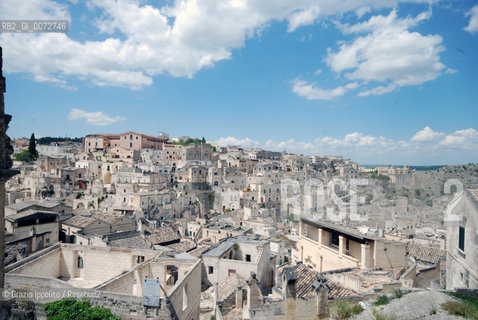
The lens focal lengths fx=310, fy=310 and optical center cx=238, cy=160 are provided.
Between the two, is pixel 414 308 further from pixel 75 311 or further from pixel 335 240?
pixel 75 311

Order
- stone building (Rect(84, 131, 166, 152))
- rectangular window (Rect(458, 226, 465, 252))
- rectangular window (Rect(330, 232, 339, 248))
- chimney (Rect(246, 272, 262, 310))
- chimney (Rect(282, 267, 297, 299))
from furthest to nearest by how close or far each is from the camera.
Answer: stone building (Rect(84, 131, 166, 152))
rectangular window (Rect(330, 232, 339, 248))
rectangular window (Rect(458, 226, 465, 252))
chimney (Rect(246, 272, 262, 310))
chimney (Rect(282, 267, 297, 299))

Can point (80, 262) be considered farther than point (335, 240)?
No

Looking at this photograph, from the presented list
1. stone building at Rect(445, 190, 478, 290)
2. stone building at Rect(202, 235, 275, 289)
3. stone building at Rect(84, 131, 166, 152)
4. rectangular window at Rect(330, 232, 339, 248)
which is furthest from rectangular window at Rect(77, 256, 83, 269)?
stone building at Rect(84, 131, 166, 152)

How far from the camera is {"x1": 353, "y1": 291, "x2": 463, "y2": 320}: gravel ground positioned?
7999mm

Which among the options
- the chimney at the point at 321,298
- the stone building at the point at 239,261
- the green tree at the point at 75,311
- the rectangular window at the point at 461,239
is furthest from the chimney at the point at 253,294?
the rectangular window at the point at 461,239

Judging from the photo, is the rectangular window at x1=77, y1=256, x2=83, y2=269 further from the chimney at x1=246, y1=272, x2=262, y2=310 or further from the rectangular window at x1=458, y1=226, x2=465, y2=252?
the rectangular window at x1=458, y1=226, x2=465, y2=252

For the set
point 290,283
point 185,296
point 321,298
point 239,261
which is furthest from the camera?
point 239,261

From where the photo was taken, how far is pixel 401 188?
6038 cm

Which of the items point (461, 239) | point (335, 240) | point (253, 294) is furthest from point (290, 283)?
point (335, 240)

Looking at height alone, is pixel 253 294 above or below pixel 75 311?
below

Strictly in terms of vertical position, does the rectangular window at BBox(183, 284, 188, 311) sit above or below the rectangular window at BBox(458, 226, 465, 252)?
below

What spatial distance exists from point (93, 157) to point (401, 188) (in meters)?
64.7

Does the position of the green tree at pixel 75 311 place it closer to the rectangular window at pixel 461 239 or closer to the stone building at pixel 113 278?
the stone building at pixel 113 278

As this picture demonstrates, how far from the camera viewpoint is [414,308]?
839cm
